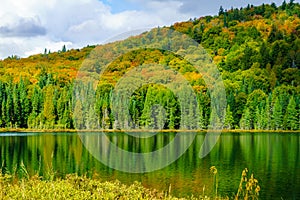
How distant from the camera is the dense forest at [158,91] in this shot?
83.3m

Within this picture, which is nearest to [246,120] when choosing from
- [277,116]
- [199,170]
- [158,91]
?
[277,116]

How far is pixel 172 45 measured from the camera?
360 feet

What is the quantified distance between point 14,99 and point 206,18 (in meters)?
108

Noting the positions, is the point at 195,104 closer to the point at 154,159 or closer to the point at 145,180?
the point at 154,159

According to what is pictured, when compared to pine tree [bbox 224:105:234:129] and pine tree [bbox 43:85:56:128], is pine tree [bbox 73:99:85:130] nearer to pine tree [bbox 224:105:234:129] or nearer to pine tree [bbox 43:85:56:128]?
pine tree [bbox 43:85:56:128]

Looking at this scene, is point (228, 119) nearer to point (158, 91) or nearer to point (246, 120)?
point (246, 120)

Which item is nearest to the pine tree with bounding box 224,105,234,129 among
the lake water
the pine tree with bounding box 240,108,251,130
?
the pine tree with bounding box 240,108,251,130

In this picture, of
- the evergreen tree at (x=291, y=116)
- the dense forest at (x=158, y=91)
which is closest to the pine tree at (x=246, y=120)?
the dense forest at (x=158, y=91)

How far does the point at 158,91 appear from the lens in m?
89.4

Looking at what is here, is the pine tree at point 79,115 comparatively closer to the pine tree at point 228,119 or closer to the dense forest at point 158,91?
the dense forest at point 158,91

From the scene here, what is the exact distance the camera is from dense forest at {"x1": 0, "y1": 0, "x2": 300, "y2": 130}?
83.3 meters

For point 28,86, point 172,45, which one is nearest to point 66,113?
point 28,86

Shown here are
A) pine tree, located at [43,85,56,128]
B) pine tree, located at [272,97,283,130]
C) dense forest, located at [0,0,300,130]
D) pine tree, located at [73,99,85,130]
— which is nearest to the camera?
pine tree, located at [272,97,283,130]

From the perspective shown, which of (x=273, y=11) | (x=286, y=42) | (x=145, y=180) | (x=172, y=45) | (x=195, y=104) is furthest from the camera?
(x=273, y=11)
